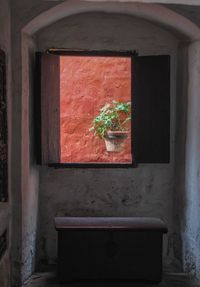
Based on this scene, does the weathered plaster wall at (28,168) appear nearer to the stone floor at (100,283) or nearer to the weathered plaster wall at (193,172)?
the stone floor at (100,283)

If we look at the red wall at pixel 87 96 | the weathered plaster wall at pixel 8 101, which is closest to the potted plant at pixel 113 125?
the red wall at pixel 87 96

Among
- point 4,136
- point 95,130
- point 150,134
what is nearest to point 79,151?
point 95,130

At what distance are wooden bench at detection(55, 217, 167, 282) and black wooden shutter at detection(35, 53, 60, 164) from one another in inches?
29.4

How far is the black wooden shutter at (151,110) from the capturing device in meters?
4.56

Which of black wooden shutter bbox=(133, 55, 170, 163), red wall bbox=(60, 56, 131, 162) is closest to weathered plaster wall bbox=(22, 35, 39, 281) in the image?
black wooden shutter bbox=(133, 55, 170, 163)

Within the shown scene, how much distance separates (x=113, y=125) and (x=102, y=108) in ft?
1.29

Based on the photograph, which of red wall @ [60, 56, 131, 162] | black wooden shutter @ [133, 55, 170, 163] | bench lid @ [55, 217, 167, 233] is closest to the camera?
bench lid @ [55, 217, 167, 233]

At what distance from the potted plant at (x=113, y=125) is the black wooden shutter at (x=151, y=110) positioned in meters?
0.73

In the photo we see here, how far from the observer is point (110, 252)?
4.17 metres

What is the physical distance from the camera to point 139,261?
4188 mm

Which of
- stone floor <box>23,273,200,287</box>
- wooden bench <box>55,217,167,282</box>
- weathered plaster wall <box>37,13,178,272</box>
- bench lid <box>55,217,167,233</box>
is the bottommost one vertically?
stone floor <box>23,273,200,287</box>

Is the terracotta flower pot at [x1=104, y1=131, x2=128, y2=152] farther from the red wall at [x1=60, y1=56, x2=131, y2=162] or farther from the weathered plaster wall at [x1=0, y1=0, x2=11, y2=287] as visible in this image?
the weathered plaster wall at [x1=0, y1=0, x2=11, y2=287]

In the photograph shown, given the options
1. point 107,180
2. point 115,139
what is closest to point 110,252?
point 107,180

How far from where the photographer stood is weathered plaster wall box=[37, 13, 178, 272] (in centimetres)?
462
